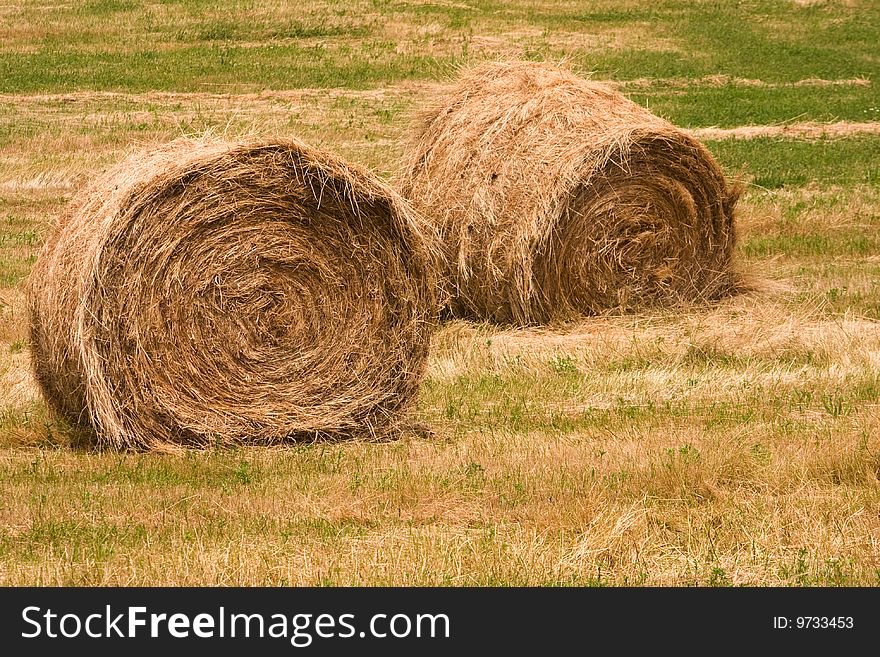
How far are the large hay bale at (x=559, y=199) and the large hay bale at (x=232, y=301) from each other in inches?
95.4

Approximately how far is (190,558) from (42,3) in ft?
117

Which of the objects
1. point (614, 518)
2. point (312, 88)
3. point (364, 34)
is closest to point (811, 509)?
point (614, 518)

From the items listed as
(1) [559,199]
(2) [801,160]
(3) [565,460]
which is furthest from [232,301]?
(2) [801,160]

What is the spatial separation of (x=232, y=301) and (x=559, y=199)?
362cm

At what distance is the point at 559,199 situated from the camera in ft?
35.9

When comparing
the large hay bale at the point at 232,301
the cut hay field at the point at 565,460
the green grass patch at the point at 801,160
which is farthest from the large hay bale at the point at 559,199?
the green grass patch at the point at 801,160

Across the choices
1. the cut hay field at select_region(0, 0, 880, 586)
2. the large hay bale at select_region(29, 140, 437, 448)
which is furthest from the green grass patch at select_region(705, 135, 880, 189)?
the large hay bale at select_region(29, 140, 437, 448)

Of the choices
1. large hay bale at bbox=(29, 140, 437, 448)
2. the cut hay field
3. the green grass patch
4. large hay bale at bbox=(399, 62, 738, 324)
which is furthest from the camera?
the green grass patch

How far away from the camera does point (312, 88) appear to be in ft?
92.4

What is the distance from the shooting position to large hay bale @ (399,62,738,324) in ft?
36.1

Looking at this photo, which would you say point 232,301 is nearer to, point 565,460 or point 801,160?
point 565,460

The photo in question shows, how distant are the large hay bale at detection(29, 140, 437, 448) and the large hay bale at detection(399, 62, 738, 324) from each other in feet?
7.95

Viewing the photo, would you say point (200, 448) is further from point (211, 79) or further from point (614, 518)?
point (211, 79)

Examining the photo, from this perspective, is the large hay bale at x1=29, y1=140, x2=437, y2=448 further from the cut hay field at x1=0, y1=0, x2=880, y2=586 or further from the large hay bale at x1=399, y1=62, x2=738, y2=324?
the large hay bale at x1=399, y1=62, x2=738, y2=324
